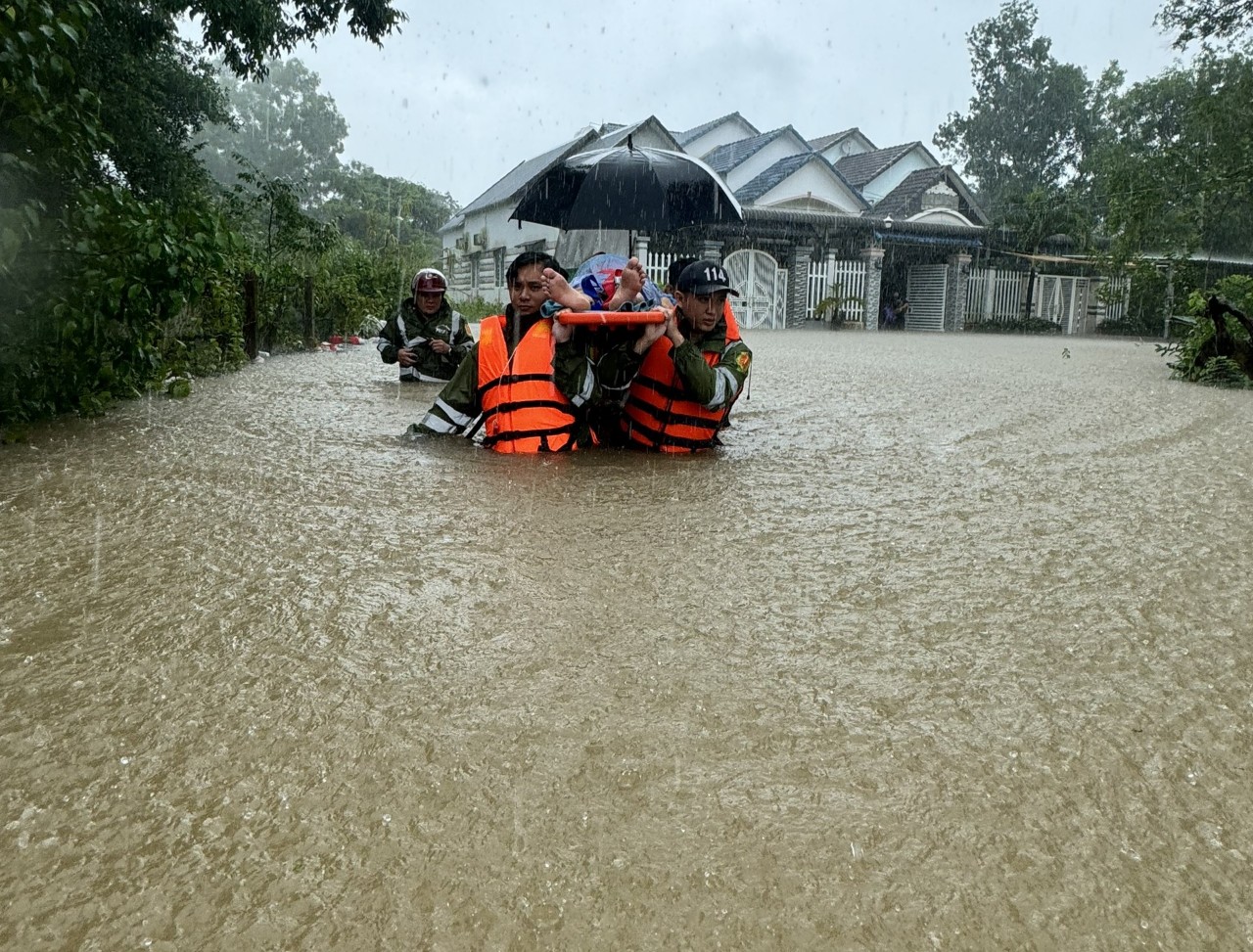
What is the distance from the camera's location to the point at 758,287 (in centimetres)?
2259

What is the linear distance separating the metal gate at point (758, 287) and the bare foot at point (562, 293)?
1812 cm

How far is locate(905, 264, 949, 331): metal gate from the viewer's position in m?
25.6

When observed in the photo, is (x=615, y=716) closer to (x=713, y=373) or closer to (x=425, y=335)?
(x=713, y=373)

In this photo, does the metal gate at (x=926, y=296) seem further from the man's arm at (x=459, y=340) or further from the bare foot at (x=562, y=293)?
the bare foot at (x=562, y=293)

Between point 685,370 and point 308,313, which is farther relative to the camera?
point 308,313

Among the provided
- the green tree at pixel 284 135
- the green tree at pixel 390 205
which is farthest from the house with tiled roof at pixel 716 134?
the green tree at pixel 284 135

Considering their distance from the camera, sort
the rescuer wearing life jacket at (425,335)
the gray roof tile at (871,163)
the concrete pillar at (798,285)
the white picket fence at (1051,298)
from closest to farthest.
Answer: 1. the rescuer wearing life jacket at (425,335)
2. the concrete pillar at (798,285)
3. the white picket fence at (1051,298)
4. the gray roof tile at (871,163)

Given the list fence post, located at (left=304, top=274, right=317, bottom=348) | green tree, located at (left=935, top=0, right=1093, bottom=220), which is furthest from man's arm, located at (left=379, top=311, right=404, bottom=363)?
green tree, located at (left=935, top=0, right=1093, bottom=220)

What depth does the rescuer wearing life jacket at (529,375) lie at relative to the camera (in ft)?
15.1

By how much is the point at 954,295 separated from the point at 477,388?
22895 mm

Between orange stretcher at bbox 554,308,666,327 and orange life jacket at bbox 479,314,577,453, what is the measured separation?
1.28 ft

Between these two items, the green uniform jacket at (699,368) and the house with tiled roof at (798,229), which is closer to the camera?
the green uniform jacket at (699,368)

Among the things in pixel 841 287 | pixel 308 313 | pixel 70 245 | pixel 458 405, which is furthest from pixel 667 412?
pixel 841 287

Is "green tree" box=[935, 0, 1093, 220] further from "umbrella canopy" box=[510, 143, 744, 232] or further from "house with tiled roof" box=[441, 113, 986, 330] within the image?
"umbrella canopy" box=[510, 143, 744, 232]
